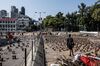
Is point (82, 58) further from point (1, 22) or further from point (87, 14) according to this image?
point (1, 22)

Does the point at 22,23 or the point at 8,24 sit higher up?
the point at 22,23

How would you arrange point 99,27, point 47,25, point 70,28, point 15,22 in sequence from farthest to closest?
1. point 15,22
2. point 47,25
3. point 70,28
4. point 99,27

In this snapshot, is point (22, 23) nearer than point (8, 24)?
No

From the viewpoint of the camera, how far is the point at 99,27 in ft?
373

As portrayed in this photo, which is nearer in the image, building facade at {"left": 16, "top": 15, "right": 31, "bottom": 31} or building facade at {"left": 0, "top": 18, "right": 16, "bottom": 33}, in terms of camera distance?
building facade at {"left": 0, "top": 18, "right": 16, "bottom": 33}

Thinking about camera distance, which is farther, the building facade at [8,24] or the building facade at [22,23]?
the building facade at [22,23]

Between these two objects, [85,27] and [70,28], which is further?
[70,28]

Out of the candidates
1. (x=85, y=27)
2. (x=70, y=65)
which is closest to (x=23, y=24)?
(x=85, y=27)

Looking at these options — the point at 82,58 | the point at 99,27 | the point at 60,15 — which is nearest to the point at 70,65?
the point at 82,58

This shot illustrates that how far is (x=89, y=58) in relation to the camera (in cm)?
1351

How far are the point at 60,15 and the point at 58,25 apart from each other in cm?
2186

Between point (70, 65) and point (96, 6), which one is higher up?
point (96, 6)

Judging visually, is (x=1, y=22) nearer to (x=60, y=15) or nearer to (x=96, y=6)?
(x=60, y=15)

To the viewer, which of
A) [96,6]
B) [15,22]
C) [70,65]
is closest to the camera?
[70,65]
